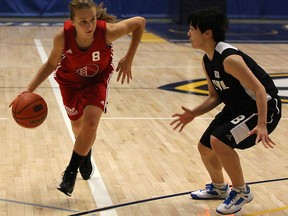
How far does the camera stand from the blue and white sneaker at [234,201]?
4488mm

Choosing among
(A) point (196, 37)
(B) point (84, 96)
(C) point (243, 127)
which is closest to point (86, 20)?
(B) point (84, 96)

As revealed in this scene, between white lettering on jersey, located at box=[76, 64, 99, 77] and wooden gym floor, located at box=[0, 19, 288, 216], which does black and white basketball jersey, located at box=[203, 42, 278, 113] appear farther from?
white lettering on jersey, located at box=[76, 64, 99, 77]

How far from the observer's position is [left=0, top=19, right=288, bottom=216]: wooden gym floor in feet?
15.5

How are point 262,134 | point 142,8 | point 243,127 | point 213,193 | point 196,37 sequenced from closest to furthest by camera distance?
point 262,134, point 243,127, point 196,37, point 213,193, point 142,8

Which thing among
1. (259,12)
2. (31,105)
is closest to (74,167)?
(31,105)

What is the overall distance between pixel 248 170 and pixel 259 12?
1384 cm

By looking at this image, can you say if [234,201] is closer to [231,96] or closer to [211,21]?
[231,96]

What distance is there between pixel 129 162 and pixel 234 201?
1.49m

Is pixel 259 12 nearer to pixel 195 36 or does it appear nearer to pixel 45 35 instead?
pixel 45 35

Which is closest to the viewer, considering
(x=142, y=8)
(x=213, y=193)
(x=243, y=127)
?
(x=243, y=127)

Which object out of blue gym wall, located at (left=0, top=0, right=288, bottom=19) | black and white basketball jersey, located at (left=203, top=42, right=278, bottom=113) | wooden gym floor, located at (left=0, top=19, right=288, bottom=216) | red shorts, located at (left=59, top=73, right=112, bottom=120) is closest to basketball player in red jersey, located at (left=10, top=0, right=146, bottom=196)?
red shorts, located at (left=59, top=73, right=112, bottom=120)

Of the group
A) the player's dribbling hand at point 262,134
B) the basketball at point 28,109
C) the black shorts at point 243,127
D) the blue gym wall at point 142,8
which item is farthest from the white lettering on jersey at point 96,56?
the blue gym wall at point 142,8

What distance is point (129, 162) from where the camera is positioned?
229 inches

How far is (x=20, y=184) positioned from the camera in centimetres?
514
